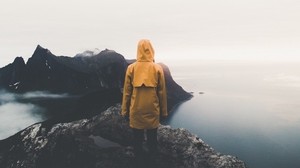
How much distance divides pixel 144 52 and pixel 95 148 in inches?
142

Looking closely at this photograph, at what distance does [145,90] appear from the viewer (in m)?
7.33

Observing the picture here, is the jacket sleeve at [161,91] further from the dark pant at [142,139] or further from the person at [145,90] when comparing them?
the dark pant at [142,139]

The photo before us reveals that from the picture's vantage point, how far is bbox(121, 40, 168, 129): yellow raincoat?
7.29m

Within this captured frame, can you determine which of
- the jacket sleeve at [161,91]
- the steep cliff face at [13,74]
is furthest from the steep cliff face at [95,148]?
the steep cliff face at [13,74]

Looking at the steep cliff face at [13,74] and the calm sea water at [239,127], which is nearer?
the calm sea water at [239,127]

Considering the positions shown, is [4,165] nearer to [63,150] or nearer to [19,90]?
[63,150]

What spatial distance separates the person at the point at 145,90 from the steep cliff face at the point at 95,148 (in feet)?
5.21

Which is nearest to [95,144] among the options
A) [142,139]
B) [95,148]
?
[95,148]

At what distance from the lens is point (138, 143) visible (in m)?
8.05

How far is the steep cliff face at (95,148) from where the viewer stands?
8891 mm

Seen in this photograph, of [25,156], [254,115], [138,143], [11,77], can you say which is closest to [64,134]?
[25,156]

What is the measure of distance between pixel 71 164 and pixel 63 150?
0.55 meters

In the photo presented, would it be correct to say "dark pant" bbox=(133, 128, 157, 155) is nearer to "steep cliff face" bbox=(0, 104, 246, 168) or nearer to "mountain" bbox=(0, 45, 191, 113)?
"steep cliff face" bbox=(0, 104, 246, 168)

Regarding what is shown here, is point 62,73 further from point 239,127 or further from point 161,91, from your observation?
point 161,91
